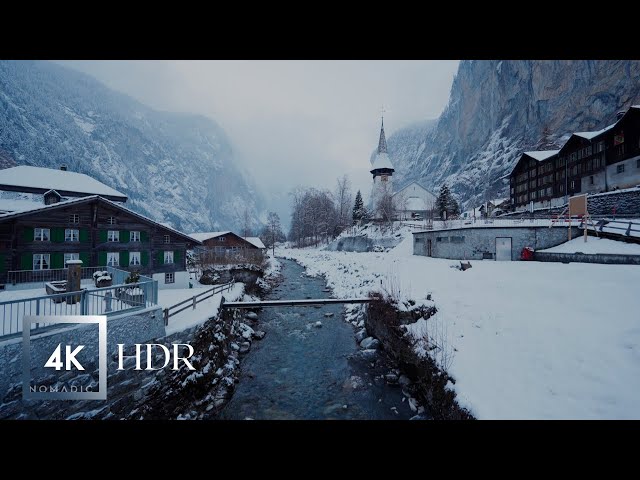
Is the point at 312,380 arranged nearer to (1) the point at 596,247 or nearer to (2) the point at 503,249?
(2) the point at 503,249

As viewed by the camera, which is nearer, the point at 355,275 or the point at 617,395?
the point at 617,395

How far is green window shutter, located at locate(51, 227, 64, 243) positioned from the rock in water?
21.7 meters

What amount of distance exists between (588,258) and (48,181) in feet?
123

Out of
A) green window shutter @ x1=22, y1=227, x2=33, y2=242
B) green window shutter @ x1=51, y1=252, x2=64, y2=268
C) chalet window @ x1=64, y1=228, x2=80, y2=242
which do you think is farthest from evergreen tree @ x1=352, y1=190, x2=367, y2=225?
green window shutter @ x1=22, y1=227, x2=33, y2=242

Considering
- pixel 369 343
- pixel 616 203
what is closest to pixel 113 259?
pixel 369 343

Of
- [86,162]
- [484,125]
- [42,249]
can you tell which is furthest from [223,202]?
[42,249]

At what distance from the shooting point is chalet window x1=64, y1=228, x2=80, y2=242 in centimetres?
1784

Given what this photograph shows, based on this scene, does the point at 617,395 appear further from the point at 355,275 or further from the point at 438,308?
the point at 355,275

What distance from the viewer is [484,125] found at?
303 ft

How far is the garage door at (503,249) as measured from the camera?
16.3m

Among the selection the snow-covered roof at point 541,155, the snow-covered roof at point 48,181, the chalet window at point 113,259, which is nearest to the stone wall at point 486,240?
the snow-covered roof at point 541,155

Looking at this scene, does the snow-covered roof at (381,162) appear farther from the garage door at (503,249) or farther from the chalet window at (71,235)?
the chalet window at (71,235)

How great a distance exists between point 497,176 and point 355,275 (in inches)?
2785

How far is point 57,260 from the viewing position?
57.4 feet
